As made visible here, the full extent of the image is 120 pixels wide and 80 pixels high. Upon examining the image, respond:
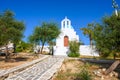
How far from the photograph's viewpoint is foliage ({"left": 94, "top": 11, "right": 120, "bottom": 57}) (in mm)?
15828

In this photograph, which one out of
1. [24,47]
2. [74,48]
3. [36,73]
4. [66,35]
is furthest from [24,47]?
[36,73]

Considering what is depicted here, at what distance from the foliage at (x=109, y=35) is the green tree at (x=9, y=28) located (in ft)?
29.8

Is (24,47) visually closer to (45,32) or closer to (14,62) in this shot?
(45,32)

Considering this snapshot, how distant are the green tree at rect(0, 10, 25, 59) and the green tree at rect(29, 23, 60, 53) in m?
11.2

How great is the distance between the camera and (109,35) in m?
16.2

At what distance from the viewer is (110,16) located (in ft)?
56.7

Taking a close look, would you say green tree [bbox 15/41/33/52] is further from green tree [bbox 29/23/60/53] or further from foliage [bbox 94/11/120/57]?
foliage [bbox 94/11/120/57]

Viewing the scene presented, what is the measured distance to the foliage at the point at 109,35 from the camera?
15.8 meters

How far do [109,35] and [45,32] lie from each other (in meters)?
19.3

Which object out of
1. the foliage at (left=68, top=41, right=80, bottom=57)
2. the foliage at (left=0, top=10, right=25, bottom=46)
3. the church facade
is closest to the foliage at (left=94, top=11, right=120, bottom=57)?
the foliage at (left=0, top=10, right=25, bottom=46)

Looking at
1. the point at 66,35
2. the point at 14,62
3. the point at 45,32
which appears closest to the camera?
the point at 14,62

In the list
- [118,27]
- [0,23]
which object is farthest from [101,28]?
[0,23]

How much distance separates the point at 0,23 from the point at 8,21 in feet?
3.18

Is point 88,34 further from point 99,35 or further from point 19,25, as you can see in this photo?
point 99,35
